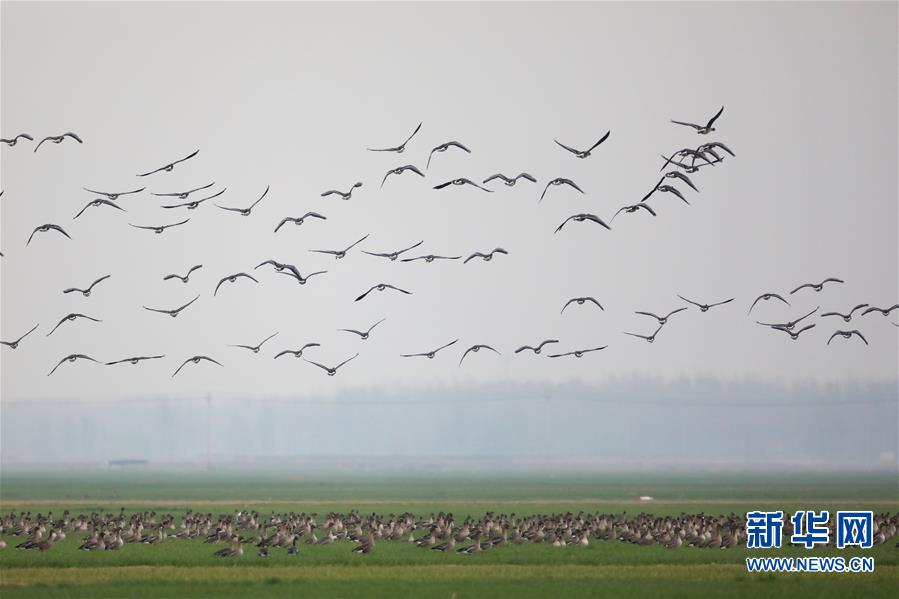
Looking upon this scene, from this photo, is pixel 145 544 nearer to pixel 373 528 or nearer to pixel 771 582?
pixel 373 528

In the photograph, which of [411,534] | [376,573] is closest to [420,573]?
[376,573]

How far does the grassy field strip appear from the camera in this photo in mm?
→ 46188

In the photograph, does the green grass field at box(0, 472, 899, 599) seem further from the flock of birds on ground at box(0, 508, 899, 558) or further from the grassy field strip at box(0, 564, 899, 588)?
the flock of birds on ground at box(0, 508, 899, 558)

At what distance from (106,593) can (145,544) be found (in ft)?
49.2

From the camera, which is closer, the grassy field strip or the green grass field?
the green grass field

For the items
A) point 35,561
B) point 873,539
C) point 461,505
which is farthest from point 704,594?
point 461,505

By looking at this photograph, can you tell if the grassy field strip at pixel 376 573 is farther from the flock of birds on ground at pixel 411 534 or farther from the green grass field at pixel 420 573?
the flock of birds on ground at pixel 411 534

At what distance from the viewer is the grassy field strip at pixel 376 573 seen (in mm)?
46188

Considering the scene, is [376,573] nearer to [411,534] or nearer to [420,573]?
[420,573]

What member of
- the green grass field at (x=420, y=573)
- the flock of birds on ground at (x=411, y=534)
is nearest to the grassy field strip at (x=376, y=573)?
the green grass field at (x=420, y=573)

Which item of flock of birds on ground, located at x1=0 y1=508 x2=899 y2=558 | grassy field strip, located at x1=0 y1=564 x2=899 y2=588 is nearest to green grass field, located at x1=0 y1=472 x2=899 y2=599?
grassy field strip, located at x1=0 y1=564 x2=899 y2=588

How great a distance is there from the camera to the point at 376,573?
47.9 meters

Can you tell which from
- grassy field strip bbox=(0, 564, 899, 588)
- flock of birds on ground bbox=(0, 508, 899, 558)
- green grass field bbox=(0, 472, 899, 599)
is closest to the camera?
green grass field bbox=(0, 472, 899, 599)

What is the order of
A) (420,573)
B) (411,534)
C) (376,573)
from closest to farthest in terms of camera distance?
(420,573) → (376,573) → (411,534)
